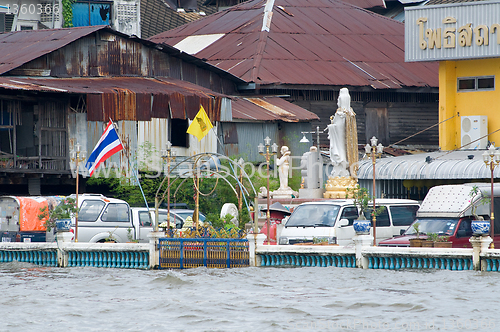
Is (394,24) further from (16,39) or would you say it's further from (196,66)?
(16,39)

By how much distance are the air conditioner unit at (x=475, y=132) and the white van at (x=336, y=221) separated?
874 centimetres

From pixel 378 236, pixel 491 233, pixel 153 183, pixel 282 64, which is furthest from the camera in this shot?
pixel 282 64

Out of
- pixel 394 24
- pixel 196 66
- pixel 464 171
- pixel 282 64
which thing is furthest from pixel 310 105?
pixel 464 171

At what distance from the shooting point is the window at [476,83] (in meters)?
35.6

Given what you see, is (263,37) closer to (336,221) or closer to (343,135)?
(343,135)

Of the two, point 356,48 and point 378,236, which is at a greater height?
point 356,48

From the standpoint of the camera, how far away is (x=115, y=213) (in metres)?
27.2

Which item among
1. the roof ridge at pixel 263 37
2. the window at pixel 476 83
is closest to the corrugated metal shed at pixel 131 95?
the roof ridge at pixel 263 37

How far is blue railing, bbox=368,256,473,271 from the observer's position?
2173 cm

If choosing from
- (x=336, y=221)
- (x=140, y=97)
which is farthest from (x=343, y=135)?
(x=140, y=97)

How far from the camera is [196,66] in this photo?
4003 centimetres

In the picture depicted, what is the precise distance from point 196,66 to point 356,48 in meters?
9.56

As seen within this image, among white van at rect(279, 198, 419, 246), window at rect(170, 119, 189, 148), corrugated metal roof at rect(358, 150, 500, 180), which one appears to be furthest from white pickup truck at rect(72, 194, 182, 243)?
corrugated metal roof at rect(358, 150, 500, 180)

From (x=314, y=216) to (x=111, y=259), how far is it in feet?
19.1
